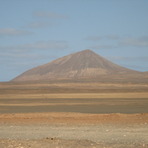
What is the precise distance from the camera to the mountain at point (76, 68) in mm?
157500

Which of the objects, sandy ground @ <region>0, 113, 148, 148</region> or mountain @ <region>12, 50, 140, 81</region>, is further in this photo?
mountain @ <region>12, 50, 140, 81</region>

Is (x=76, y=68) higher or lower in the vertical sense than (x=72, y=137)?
higher

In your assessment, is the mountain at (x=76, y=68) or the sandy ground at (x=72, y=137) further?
the mountain at (x=76, y=68)

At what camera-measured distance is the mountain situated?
517 feet

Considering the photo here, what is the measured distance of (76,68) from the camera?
540ft

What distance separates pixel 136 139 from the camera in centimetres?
1298

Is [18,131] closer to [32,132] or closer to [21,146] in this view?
[32,132]

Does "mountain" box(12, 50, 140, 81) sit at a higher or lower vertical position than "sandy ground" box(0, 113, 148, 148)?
higher

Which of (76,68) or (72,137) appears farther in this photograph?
(76,68)

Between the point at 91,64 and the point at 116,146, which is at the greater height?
the point at 91,64

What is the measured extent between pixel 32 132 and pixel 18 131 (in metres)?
0.79

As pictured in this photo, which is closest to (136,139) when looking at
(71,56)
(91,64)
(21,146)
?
(21,146)

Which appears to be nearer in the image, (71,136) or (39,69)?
(71,136)

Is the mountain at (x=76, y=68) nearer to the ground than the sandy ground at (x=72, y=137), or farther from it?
farther from it
